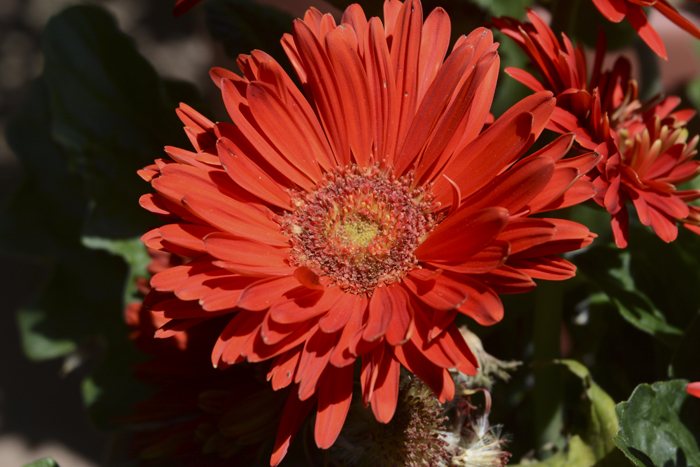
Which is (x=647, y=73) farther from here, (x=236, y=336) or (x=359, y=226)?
(x=236, y=336)

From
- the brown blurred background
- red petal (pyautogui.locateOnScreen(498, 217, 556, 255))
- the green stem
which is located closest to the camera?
red petal (pyautogui.locateOnScreen(498, 217, 556, 255))

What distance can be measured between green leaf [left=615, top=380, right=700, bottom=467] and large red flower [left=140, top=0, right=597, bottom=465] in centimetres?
19

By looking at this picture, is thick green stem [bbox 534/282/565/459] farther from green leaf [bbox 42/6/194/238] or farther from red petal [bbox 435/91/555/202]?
green leaf [bbox 42/6/194/238]

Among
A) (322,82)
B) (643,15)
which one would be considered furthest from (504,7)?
(322,82)

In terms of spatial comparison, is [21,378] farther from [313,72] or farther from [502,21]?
[502,21]

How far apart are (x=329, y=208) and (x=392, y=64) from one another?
0.73 feet

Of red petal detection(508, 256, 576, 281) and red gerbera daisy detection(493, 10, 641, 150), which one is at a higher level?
red gerbera daisy detection(493, 10, 641, 150)

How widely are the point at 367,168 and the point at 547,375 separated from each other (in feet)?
0.98

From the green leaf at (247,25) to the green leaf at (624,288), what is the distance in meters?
0.44

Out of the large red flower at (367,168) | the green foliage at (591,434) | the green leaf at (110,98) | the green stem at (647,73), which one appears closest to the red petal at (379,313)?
the large red flower at (367,168)

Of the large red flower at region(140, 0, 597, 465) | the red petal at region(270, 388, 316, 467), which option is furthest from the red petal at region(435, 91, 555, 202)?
the red petal at region(270, 388, 316, 467)

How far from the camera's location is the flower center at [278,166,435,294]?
580 millimetres

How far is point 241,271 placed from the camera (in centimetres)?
41

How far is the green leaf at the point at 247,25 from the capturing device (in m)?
0.70
